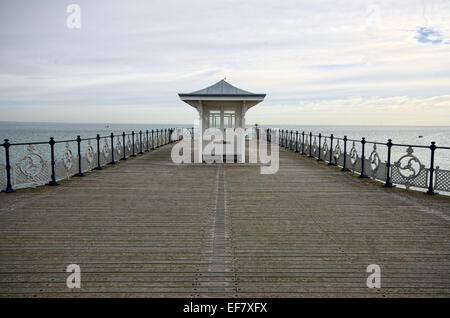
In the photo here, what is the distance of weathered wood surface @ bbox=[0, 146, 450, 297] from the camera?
158 inches

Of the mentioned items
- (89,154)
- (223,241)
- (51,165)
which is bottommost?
(223,241)

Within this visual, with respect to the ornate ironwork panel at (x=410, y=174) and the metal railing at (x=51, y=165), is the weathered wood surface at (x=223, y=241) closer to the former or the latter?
the metal railing at (x=51, y=165)

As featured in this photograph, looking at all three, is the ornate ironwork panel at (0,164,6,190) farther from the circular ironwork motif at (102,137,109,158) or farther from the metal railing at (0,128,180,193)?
the circular ironwork motif at (102,137,109,158)

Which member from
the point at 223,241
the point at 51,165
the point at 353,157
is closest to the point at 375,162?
the point at 353,157

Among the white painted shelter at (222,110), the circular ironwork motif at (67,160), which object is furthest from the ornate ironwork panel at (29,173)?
the white painted shelter at (222,110)

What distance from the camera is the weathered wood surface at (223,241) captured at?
4012 mm

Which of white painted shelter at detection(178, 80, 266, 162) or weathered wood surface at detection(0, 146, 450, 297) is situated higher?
white painted shelter at detection(178, 80, 266, 162)

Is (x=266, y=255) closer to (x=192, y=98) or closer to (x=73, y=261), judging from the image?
(x=73, y=261)

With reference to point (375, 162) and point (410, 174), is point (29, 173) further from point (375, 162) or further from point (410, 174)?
point (410, 174)

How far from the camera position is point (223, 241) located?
548 cm

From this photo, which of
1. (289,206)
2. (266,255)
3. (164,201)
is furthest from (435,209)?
(164,201)

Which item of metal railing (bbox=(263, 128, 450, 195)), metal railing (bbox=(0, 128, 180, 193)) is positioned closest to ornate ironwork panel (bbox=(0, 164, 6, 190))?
metal railing (bbox=(0, 128, 180, 193))

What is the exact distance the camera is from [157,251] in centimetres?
502

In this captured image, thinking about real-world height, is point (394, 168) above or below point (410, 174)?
above
